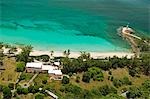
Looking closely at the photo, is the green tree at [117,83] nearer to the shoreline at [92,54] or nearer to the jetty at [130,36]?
the shoreline at [92,54]

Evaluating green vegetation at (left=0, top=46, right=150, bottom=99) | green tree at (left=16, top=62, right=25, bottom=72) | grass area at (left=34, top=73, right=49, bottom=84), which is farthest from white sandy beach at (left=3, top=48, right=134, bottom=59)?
grass area at (left=34, top=73, right=49, bottom=84)

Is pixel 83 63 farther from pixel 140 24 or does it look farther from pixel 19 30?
pixel 140 24

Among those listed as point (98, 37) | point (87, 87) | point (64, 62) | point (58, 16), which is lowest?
point (87, 87)

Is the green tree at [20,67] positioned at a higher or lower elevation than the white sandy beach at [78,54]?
lower

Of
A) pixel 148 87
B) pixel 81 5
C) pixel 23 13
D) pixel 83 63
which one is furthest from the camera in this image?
pixel 81 5

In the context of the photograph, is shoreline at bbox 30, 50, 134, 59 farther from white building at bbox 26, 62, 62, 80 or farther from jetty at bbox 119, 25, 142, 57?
white building at bbox 26, 62, 62, 80

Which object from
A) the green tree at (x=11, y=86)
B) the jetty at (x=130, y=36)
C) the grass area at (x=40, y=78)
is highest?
the jetty at (x=130, y=36)

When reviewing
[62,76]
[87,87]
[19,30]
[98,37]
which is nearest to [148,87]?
[87,87]

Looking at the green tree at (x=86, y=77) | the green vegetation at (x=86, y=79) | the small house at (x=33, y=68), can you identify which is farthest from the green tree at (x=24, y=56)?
the green tree at (x=86, y=77)
